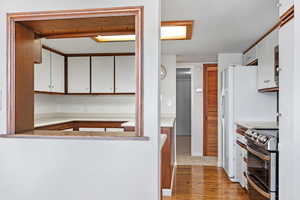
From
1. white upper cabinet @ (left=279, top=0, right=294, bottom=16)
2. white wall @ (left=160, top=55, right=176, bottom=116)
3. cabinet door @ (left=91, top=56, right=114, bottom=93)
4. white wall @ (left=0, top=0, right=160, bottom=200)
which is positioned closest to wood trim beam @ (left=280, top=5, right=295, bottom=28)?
white upper cabinet @ (left=279, top=0, right=294, bottom=16)

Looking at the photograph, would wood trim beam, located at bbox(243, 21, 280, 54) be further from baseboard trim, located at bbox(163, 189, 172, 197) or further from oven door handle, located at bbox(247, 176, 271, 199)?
baseboard trim, located at bbox(163, 189, 172, 197)

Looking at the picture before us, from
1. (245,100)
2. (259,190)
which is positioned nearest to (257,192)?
(259,190)

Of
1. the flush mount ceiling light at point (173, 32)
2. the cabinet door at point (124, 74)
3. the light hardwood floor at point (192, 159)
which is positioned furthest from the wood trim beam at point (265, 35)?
the light hardwood floor at point (192, 159)

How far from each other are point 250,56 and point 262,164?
2158 mm

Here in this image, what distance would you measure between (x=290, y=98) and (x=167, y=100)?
3036mm

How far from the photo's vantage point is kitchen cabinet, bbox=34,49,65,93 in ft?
12.6

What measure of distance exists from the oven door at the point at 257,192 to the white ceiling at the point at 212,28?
1860 millimetres

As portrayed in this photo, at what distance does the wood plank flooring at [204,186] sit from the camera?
3.11 metres

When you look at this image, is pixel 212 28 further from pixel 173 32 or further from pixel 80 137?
pixel 80 137

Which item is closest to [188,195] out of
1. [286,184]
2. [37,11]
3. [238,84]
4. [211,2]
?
[286,184]

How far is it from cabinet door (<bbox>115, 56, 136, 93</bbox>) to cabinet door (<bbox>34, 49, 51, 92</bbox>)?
1.24m

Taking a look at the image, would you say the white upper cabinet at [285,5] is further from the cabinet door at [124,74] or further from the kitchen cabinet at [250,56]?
the cabinet door at [124,74]

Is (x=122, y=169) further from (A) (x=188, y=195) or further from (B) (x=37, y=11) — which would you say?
(A) (x=188, y=195)

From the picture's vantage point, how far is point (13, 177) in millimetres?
1781
